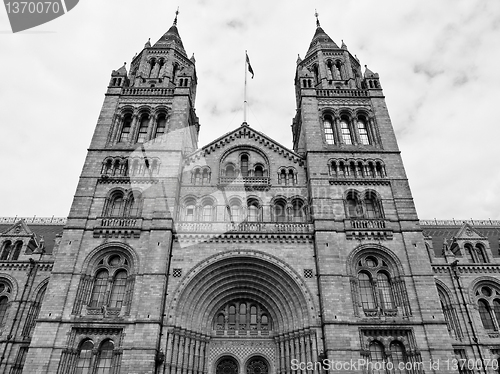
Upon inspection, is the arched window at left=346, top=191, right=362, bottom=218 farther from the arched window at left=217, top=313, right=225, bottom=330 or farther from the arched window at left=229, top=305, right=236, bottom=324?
the arched window at left=217, top=313, right=225, bottom=330

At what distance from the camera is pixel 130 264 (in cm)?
2462

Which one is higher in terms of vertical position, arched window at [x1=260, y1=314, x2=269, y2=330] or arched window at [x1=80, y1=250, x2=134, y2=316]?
arched window at [x1=80, y1=250, x2=134, y2=316]

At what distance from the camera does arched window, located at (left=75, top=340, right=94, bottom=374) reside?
21.7 m

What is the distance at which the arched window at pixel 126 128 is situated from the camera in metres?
30.8

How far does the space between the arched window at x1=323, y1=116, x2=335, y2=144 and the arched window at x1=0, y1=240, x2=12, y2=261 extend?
2699cm

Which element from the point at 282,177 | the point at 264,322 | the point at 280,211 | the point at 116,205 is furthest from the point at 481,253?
the point at 116,205

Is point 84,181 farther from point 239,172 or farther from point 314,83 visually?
point 314,83

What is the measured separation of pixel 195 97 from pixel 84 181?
15418 millimetres

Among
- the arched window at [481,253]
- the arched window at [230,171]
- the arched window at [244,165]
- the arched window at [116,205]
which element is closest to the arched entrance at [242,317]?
the arched window at [230,171]

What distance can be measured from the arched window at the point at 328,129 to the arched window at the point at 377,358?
1573 cm

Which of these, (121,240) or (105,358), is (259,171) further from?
(105,358)

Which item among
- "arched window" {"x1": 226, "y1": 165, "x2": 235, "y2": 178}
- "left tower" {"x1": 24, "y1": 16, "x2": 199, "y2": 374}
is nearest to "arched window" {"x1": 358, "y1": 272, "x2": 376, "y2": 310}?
"arched window" {"x1": 226, "y1": 165, "x2": 235, "y2": 178}

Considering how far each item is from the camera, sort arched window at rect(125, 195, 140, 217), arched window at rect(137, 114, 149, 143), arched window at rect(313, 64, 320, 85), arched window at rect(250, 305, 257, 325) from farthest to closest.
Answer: arched window at rect(313, 64, 320, 85)
arched window at rect(137, 114, 149, 143)
arched window at rect(125, 195, 140, 217)
arched window at rect(250, 305, 257, 325)

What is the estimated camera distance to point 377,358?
22250mm
